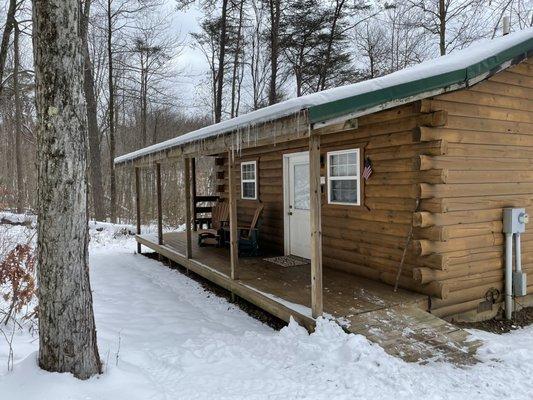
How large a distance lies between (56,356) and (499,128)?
18.2 ft

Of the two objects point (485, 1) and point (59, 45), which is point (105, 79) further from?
point (59, 45)

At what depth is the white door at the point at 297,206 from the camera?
739cm

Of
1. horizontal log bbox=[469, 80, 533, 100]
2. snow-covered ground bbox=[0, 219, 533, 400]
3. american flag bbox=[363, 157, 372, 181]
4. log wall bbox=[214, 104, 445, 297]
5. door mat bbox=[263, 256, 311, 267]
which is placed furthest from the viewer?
door mat bbox=[263, 256, 311, 267]

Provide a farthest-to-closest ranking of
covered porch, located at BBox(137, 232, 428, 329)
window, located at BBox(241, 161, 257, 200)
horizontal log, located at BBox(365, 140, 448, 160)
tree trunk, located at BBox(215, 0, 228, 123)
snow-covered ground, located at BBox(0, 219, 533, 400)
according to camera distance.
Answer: tree trunk, located at BBox(215, 0, 228, 123) → window, located at BBox(241, 161, 257, 200) → horizontal log, located at BBox(365, 140, 448, 160) → covered porch, located at BBox(137, 232, 428, 329) → snow-covered ground, located at BBox(0, 219, 533, 400)

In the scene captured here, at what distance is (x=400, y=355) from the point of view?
3.79 metres

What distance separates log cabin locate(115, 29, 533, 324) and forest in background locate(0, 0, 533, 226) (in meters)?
8.55

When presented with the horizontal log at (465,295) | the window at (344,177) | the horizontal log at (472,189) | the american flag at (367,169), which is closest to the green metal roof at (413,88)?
the horizontal log at (472,189)

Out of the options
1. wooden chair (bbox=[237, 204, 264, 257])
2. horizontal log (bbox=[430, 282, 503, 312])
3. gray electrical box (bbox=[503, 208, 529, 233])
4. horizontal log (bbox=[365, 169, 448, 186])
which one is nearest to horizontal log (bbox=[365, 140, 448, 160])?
horizontal log (bbox=[365, 169, 448, 186])

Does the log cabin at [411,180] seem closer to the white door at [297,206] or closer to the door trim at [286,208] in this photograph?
the white door at [297,206]

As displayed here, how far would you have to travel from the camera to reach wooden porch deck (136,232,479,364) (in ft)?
13.1

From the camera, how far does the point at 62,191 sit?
3102 mm

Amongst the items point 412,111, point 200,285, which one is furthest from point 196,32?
point 412,111

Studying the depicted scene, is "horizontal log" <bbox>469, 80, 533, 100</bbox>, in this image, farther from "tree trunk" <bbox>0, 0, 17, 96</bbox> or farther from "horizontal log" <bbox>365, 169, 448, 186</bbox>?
"tree trunk" <bbox>0, 0, 17, 96</bbox>

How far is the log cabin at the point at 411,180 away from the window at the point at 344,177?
2 cm
